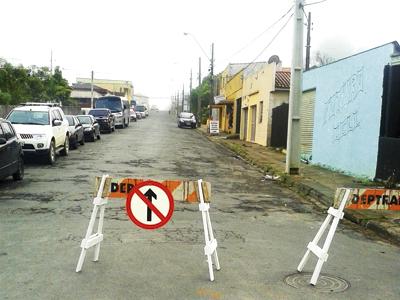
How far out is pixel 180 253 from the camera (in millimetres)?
6328

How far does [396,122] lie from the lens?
1266 centimetres

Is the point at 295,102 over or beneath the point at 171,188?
over

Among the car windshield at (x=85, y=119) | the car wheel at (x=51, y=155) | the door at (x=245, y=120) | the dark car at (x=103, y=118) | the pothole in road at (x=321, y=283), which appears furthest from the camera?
the dark car at (x=103, y=118)

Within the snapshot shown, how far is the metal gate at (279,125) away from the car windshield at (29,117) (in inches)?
478

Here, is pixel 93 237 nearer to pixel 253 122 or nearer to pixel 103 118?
pixel 253 122

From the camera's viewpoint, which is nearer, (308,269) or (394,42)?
(308,269)

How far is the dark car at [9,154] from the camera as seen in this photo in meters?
11.1

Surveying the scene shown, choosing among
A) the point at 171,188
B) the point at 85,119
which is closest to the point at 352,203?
the point at 171,188

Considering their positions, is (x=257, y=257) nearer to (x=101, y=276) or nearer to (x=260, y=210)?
(x=101, y=276)

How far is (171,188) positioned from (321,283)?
75.5 inches

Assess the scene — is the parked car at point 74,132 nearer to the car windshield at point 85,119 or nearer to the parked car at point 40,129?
the parked car at point 40,129

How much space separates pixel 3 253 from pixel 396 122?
32.9 ft

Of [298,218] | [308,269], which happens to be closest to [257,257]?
[308,269]

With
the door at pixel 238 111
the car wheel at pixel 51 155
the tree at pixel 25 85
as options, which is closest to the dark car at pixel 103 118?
the tree at pixel 25 85
